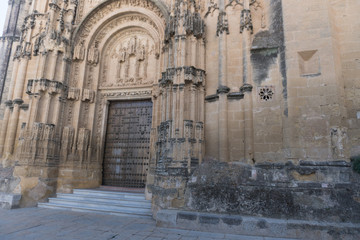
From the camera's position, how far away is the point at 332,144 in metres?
6.12

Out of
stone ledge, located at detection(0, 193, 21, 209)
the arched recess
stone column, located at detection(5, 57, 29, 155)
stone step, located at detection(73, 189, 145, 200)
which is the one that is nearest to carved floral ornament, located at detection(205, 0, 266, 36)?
the arched recess

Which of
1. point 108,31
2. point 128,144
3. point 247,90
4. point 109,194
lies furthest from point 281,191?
point 108,31

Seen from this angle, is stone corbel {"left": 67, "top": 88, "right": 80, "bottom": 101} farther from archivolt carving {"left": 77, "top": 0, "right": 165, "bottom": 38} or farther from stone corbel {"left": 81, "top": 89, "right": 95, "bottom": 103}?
archivolt carving {"left": 77, "top": 0, "right": 165, "bottom": 38}

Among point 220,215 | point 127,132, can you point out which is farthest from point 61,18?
point 220,215

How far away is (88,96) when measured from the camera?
10617mm

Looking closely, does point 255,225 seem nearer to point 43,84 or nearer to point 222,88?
point 222,88

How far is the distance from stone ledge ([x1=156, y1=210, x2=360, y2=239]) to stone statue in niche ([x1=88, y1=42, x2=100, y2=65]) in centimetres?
807

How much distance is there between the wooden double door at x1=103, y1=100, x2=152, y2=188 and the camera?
10.0 m

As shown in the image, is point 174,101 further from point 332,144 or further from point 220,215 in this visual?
point 332,144

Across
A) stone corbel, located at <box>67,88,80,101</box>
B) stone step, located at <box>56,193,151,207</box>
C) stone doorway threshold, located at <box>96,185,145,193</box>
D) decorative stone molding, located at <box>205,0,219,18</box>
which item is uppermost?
decorative stone molding, located at <box>205,0,219,18</box>

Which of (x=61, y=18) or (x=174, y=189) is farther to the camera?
(x=61, y=18)

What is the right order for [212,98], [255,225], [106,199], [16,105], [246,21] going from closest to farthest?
[255,225], [246,21], [212,98], [106,199], [16,105]

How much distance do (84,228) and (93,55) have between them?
26.3 feet

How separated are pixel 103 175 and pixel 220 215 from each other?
259 inches
